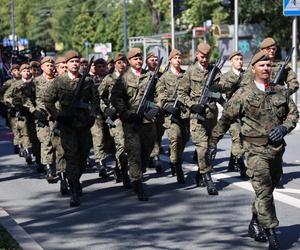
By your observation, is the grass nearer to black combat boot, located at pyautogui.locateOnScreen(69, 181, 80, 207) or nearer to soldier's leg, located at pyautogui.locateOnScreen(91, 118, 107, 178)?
black combat boot, located at pyautogui.locateOnScreen(69, 181, 80, 207)

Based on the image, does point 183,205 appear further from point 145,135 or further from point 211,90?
point 211,90

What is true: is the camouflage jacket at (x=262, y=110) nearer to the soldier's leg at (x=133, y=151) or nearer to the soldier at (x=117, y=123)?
the soldier's leg at (x=133, y=151)

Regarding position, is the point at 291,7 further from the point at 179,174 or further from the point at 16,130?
the point at 179,174

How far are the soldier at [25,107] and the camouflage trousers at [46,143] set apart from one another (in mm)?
289

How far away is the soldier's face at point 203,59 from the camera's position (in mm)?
9305

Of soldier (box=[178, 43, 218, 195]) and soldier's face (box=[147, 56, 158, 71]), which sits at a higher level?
soldier's face (box=[147, 56, 158, 71])

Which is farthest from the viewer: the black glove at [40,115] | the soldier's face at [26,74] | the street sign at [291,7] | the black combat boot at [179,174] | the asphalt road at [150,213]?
the street sign at [291,7]

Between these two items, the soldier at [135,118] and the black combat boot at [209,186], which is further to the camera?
the black combat boot at [209,186]

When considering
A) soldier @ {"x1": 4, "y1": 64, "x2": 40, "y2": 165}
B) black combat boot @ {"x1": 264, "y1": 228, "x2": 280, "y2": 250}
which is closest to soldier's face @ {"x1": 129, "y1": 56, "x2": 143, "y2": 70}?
soldier @ {"x1": 4, "y1": 64, "x2": 40, "y2": 165}

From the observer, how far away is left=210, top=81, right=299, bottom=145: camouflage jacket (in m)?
6.40

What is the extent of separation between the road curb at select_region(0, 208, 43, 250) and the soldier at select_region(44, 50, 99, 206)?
99 cm

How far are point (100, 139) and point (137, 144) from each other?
2.36 meters

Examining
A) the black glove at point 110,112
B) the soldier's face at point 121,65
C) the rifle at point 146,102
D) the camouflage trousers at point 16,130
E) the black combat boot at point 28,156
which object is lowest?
the black combat boot at point 28,156

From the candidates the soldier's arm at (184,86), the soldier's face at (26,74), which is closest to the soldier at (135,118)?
the soldier's arm at (184,86)
